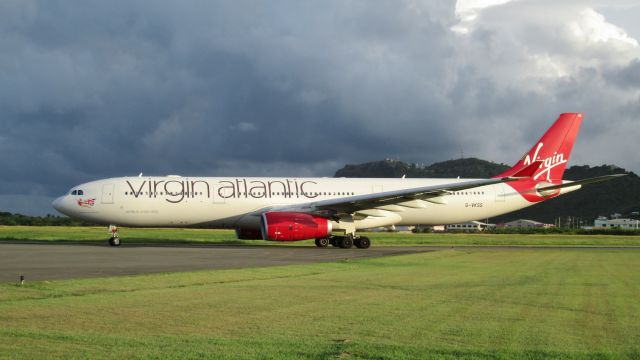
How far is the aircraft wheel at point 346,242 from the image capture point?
34469 mm

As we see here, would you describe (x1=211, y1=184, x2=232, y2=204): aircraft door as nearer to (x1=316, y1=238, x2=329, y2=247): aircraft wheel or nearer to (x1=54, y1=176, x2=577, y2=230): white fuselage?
(x1=54, y1=176, x2=577, y2=230): white fuselage

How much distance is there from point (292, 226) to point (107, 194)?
10167 mm

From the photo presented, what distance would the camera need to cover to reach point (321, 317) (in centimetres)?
949

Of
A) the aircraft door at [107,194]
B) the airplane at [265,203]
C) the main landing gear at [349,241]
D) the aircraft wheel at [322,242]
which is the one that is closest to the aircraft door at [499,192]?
the airplane at [265,203]

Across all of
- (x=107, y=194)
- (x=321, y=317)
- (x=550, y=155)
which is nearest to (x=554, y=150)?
(x=550, y=155)

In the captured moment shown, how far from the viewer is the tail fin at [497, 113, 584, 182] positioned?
40.6 meters

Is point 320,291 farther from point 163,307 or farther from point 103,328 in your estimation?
point 103,328

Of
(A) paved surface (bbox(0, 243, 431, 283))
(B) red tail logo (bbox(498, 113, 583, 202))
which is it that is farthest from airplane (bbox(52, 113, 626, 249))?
(A) paved surface (bbox(0, 243, 431, 283))

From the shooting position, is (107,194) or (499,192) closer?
(107,194)

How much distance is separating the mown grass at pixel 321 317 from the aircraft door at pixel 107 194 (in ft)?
63.9

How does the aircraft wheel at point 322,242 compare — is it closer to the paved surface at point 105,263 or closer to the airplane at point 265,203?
the airplane at point 265,203

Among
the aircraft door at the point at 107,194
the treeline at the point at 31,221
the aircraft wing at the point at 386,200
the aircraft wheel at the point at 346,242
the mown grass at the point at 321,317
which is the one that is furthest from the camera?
the treeline at the point at 31,221

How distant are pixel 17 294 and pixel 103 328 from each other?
15.0ft

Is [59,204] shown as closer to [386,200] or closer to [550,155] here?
[386,200]
